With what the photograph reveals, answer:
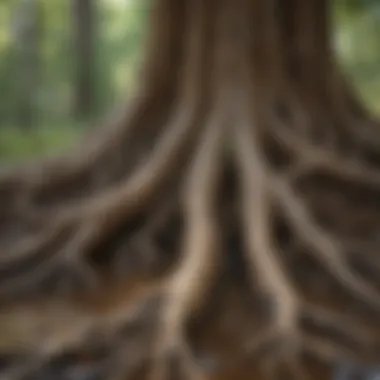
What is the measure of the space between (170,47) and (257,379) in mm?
1159

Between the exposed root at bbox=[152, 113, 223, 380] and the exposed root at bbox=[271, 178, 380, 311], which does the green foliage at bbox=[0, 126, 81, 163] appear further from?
the exposed root at bbox=[271, 178, 380, 311]

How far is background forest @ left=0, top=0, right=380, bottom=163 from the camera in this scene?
542cm

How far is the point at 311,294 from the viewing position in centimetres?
220

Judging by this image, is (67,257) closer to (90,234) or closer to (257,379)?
(90,234)

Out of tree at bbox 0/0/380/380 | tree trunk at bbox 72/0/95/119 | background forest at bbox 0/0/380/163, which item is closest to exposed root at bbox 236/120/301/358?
tree at bbox 0/0/380/380

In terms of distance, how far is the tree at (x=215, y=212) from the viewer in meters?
2.00

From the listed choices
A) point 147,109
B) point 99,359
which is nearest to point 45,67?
point 147,109

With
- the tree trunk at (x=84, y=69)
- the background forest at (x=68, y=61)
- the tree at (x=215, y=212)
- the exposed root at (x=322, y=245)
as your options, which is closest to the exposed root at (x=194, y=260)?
the tree at (x=215, y=212)

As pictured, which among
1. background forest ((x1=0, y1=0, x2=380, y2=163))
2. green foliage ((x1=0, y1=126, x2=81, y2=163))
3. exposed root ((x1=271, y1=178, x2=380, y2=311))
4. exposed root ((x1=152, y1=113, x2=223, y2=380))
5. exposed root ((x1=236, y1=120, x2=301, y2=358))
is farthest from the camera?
background forest ((x1=0, y1=0, x2=380, y2=163))

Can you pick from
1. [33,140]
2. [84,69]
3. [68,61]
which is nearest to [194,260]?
[33,140]

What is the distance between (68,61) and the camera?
Answer: 228 inches

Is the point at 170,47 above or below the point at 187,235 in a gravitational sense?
above

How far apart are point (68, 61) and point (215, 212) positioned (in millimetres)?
3745

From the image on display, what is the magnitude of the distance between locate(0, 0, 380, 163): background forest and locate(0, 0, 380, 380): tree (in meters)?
2.67
